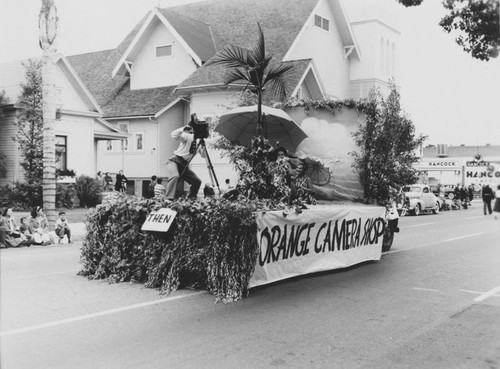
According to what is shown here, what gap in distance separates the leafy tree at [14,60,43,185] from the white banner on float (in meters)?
15.5

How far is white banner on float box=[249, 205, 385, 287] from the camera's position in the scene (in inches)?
316

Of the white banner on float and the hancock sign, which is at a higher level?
the hancock sign

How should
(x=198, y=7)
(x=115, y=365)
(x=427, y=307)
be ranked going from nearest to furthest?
(x=115, y=365) → (x=427, y=307) → (x=198, y=7)

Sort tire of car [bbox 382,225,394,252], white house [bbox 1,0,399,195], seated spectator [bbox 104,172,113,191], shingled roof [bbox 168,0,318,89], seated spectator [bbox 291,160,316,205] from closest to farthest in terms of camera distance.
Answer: seated spectator [bbox 291,160,316,205], tire of car [bbox 382,225,394,252], white house [bbox 1,0,399,195], shingled roof [bbox 168,0,318,89], seated spectator [bbox 104,172,113,191]

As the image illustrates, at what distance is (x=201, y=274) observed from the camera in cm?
802

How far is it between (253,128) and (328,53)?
2110 cm

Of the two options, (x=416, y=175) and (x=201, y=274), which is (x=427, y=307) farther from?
(x=416, y=175)

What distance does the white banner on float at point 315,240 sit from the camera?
8.02 m

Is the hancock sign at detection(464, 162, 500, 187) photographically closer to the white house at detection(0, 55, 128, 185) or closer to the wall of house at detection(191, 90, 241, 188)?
the wall of house at detection(191, 90, 241, 188)

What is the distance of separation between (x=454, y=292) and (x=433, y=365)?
12.0 ft


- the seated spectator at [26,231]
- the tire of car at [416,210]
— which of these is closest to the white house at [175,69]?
the seated spectator at [26,231]

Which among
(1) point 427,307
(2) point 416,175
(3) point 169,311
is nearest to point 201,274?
(3) point 169,311

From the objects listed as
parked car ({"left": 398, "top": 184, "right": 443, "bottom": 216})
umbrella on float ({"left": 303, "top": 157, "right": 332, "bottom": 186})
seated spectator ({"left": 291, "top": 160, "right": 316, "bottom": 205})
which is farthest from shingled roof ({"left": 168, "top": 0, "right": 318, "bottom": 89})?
parked car ({"left": 398, "top": 184, "right": 443, "bottom": 216})

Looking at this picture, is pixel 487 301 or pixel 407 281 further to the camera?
pixel 407 281
